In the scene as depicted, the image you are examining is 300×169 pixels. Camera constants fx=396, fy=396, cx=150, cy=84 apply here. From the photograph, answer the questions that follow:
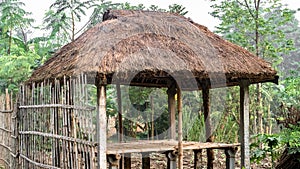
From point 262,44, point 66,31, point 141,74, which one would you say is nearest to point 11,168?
point 141,74

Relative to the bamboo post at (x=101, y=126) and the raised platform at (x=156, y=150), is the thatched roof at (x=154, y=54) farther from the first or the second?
the raised platform at (x=156, y=150)

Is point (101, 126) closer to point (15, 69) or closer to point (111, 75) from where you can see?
point (111, 75)

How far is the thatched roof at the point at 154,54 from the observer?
187 inches

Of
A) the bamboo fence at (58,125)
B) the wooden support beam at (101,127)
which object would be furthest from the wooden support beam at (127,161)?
the wooden support beam at (101,127)

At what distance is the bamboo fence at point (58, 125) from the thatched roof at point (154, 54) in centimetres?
24

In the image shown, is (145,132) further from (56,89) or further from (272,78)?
(56,89)

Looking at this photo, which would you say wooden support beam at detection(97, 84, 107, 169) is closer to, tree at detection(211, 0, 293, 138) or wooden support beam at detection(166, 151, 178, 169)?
wooden support beam at detection(166, 151, 178, 169)

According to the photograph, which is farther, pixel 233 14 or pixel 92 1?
pixel 92 1

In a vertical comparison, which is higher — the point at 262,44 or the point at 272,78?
the point at 262,44

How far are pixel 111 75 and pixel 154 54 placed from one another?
761 millimetres

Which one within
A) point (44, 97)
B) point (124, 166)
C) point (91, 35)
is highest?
point (91, 35)

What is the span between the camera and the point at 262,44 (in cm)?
905

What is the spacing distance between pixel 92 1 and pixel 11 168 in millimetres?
6132

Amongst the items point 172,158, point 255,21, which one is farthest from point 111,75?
point 255,21
